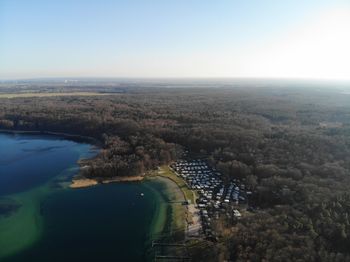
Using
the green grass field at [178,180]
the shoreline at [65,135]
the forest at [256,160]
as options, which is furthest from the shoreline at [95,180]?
the shoreline at [65,135]

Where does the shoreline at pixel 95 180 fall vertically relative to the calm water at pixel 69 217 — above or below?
above

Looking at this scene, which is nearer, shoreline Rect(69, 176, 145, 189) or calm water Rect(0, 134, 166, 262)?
calm water Rect(0, 134, 166, 262)

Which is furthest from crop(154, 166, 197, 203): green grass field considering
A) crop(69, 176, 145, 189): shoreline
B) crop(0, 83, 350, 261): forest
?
crop(69, 176, 145, 189): shoreline

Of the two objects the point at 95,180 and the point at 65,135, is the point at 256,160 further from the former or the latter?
the point at 65,135

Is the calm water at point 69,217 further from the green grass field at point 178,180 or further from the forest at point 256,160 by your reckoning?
the forest at point 256,160

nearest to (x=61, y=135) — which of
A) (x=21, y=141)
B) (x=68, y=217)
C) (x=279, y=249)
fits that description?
(x=21, y=141)

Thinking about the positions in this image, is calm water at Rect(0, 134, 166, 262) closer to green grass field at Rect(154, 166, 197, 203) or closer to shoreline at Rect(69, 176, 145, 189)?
shoreline at Rect(69, 176, 145, 189)

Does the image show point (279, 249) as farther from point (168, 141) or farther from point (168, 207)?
point (168, 141)
